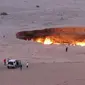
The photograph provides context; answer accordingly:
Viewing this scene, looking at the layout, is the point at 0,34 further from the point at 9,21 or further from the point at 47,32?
the point at 9,21

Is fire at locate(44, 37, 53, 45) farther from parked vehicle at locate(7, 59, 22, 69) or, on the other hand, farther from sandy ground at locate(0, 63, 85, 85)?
parked vehicle at locate(7, 59, 22, 69)

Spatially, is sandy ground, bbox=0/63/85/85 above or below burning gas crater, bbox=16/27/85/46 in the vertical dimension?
below

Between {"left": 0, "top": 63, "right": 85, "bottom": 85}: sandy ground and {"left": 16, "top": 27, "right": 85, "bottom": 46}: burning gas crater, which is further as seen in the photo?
{"left": 16, "top": 27, "right": 85, "bottom": 46}: burning gas crater

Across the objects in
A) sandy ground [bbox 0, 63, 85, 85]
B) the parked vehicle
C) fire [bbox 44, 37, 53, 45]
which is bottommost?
sandy ground [bbox 0, 63, 85, 85]

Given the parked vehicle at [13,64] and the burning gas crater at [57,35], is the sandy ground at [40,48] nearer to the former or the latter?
the parked vehicle at [13,64]

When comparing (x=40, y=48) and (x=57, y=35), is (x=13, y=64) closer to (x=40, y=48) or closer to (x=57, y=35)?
(x=40, y=48)

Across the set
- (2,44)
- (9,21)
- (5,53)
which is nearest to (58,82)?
(5,53)

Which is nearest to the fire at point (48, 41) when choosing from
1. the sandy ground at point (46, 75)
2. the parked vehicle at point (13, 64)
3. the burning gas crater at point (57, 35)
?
the burning gas crater at point (57, 35)

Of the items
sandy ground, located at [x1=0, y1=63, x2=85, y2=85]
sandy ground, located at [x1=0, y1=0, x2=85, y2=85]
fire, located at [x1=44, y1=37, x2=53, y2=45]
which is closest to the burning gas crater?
fire, located at [x1=44, y1=37, x2=53, y2=45]
